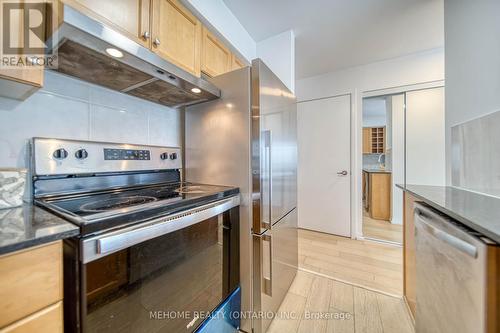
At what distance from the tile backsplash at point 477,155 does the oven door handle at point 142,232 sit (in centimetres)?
150

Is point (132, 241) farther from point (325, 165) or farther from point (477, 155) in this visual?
point (325, 165)

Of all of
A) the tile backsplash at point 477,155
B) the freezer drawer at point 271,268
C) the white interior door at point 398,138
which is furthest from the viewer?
the white interior door at point 398,138

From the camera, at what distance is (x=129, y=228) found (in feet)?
2.03

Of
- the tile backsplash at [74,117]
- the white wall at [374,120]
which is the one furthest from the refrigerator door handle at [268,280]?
the white wall at [374,120]

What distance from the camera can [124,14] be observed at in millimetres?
910

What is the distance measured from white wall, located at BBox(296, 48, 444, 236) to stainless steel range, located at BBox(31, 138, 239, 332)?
219 centimetres

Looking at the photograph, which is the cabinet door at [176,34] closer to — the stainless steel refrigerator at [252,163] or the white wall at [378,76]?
the stainless steel refrigerator at [252,163]

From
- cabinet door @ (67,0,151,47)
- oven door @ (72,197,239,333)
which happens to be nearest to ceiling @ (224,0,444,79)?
cabinet door @ (67,0,151,47)

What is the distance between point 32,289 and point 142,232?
257mm

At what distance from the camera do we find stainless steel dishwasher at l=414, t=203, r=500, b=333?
1.75ft

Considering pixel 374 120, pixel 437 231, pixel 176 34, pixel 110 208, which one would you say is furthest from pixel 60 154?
pixel 374 120

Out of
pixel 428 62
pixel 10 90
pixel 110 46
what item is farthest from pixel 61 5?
pixel 428 62

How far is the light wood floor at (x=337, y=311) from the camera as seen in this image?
1.25 metres

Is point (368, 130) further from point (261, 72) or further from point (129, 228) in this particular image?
point (129, 228)
